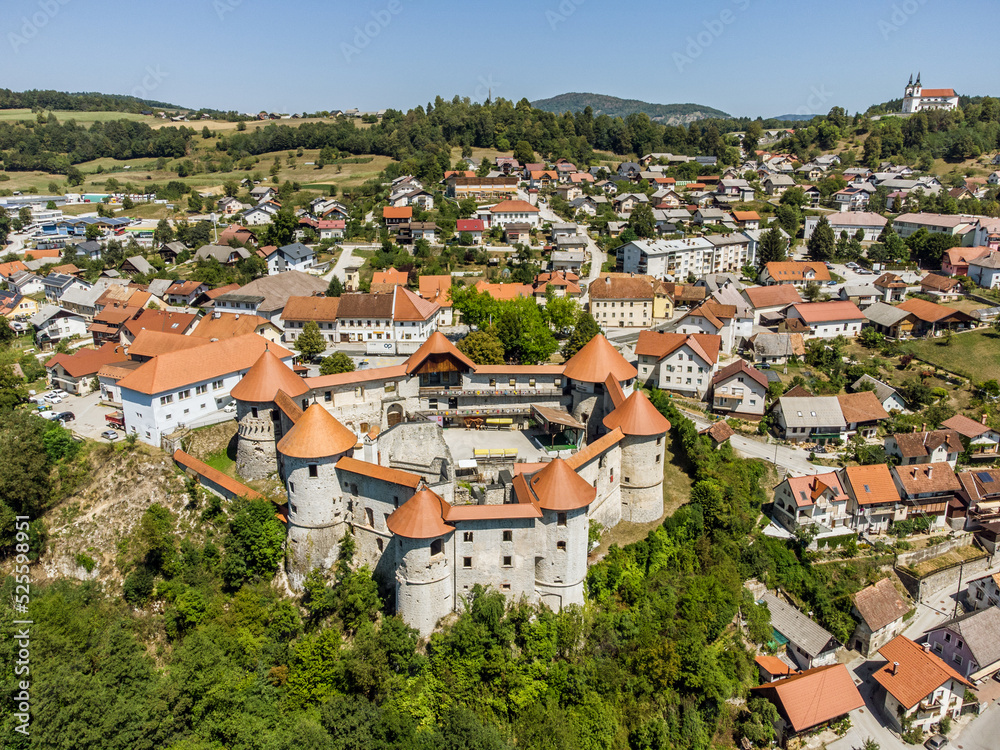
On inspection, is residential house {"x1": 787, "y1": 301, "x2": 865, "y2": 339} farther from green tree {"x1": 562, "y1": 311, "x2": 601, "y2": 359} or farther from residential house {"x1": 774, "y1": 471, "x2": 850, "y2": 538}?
residential house {"x1": 774, "y1": 471, "x2": 850, "y2": 538}

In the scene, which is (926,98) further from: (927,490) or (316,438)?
(316,438)

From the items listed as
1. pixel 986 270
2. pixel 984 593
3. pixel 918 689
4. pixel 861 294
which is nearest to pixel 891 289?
pixel 861 294

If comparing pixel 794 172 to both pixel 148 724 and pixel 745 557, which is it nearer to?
pixel 745 557

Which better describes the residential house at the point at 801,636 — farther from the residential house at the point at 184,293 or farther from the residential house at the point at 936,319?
the residential house at the point at 184,293

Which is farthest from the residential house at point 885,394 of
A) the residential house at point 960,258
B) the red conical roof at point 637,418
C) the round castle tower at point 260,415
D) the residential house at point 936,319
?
the round castle tower at point 260,415

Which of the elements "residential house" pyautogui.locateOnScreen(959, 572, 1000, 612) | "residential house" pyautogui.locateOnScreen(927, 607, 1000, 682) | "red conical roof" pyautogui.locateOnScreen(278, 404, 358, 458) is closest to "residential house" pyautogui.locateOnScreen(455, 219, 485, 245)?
"red conical roof" pyautogui.locateOnScreen(278, 404, 358, 458)

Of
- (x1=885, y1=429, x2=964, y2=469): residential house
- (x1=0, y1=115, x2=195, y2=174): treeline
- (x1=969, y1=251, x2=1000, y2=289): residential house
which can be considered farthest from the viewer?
(x1=0, y1=115, x2=195, y2=174): treeline

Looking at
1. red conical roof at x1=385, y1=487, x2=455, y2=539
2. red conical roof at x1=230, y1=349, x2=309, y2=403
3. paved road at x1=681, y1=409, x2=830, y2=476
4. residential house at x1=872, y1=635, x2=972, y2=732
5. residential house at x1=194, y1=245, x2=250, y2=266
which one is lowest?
residential house at x1=872, y1=635, x2=972, y2=732

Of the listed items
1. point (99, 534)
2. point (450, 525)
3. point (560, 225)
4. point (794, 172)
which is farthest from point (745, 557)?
point (794, 172)
